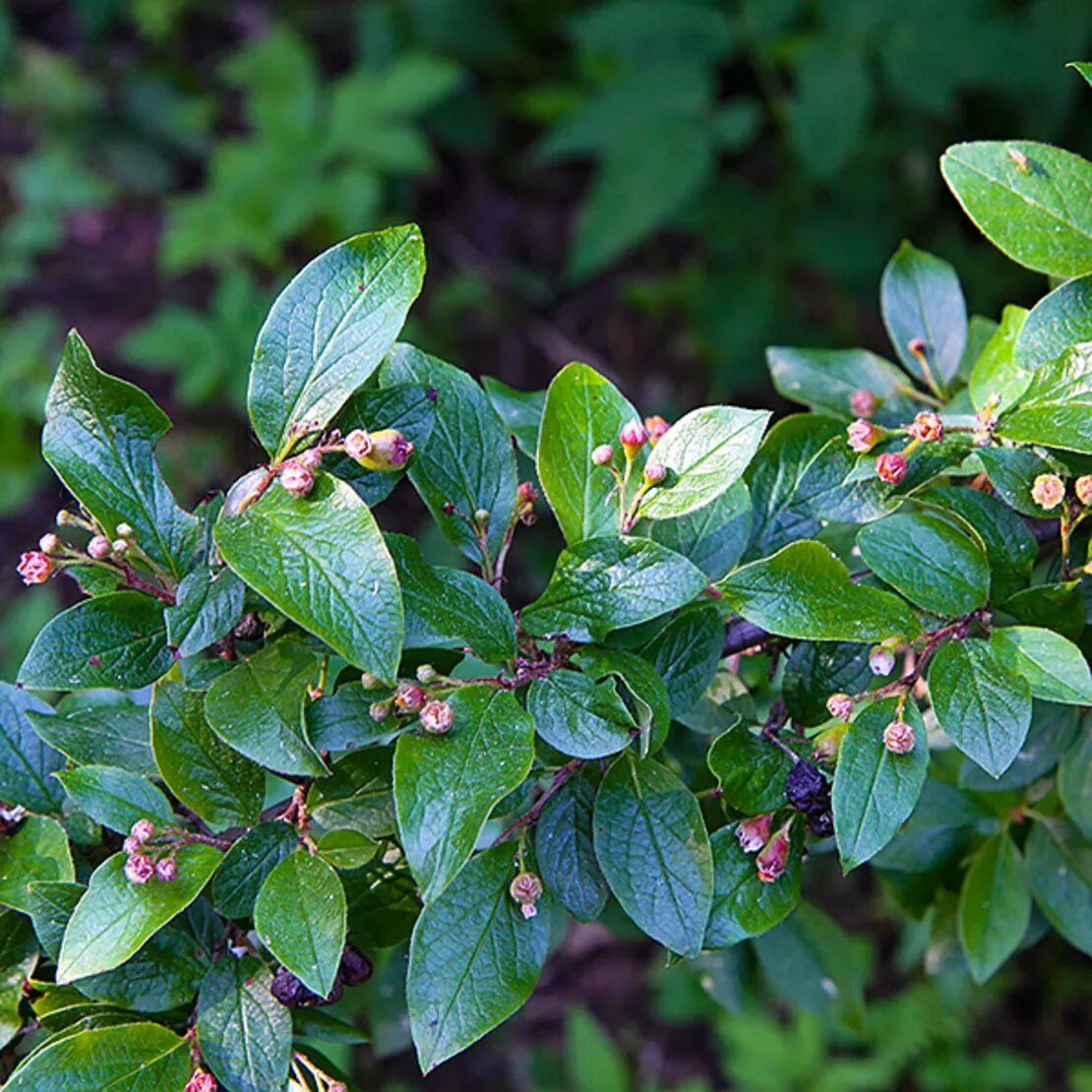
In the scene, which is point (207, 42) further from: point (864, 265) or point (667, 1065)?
point (667, 1065)

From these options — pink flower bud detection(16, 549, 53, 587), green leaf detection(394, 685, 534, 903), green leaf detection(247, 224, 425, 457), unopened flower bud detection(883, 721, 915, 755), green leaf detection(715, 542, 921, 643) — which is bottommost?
unopened flower bud detection(883, 721, 915, 755)

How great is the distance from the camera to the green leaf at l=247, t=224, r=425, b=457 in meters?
0.74

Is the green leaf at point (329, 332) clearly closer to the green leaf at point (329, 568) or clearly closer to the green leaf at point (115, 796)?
the green leaf at point (329, 568)

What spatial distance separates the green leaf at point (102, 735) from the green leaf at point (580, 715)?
0.93ft

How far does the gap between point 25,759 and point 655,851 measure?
0.44 metres

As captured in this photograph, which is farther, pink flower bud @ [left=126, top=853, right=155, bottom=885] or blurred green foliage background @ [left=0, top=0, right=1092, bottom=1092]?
blurred green foliage background @ [left=0, top=0, right=1092, bottom=1092]

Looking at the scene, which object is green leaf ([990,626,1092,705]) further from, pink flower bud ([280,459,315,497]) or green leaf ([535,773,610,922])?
pink flower bud ([280,459,315,497])

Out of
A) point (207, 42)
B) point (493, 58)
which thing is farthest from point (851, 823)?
point (207, 42)

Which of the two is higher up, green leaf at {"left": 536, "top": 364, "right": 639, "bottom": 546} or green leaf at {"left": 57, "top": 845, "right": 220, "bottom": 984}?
green leaf at {"left": 536, "top": 364, "right": 639, "bottom": 546}

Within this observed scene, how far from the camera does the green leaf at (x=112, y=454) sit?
0.76 m

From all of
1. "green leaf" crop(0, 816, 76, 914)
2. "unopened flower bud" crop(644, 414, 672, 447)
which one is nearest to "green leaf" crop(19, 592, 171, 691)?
"green leaf" crop(0, 816, 76, 914)

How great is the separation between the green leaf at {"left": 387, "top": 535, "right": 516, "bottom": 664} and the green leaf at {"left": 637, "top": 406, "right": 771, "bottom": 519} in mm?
115

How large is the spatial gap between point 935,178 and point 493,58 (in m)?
1.14

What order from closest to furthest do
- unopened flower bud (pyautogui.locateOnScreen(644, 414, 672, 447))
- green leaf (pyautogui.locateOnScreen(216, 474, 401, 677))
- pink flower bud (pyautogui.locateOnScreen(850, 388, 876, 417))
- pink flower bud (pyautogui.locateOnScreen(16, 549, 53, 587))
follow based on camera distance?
green leaf (pyautogui.locateOnScreen(216, 474, 401, 677)), pink flower bud (pyautogui.locateOnScreen(16, 549, 53, 587)), unopened flower bud (pyautogui.locateOnScreen(644, 414, 672, 447)), pink flower bud (pyautogui.locateOnScreen(850, 388, 876, 417))
